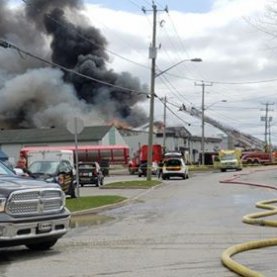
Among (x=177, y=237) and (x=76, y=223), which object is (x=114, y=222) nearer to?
(x=76, y=223)

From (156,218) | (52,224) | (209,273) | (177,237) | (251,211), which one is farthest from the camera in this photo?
(251,211)

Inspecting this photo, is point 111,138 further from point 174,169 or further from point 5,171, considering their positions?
point 5,171

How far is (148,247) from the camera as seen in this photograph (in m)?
11.2

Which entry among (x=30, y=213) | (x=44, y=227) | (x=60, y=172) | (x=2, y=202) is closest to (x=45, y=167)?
(x=60, y=172)

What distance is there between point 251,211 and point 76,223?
5413 millimetres

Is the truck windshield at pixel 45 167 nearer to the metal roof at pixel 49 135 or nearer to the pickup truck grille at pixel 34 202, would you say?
the pickup truck grille at pixel 34 202

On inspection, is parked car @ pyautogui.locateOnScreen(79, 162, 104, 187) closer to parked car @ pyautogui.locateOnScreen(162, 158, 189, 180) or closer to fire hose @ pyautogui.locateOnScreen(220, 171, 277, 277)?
parked car @ pyautogui.locateOnScreen(162, 158, 189, 180)

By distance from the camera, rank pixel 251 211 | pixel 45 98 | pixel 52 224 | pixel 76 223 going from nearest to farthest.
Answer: pixel 52 224, pixel 76 223, pixel 251 211, pixel 45 98

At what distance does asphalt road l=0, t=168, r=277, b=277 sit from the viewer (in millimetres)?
8953

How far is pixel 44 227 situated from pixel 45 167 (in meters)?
14.0

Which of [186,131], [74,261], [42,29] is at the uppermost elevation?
[42,29]

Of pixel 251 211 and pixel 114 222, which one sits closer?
pixel 114 222

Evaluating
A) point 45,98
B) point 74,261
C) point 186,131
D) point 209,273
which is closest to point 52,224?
point 74,261

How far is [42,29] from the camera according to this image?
10000 cm
